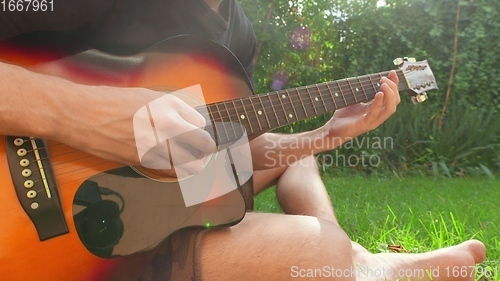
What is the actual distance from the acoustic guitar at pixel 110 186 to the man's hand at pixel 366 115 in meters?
0.46

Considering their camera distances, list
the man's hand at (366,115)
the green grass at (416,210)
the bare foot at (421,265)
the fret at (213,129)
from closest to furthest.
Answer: the fret at (213,129) < the bare foot at (421,265) < the man's hand at (366,115) < the green grass at (416,210)

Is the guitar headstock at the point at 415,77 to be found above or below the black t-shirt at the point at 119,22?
below

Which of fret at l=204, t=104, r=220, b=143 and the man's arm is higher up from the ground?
the man's arm

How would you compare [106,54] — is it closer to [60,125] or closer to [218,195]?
[60,125]

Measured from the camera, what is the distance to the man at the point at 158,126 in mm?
1034

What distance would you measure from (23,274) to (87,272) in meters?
0.13

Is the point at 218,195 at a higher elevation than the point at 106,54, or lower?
lower

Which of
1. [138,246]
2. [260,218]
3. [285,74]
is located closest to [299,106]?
[260,218]

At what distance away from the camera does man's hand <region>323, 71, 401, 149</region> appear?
62.4 inches

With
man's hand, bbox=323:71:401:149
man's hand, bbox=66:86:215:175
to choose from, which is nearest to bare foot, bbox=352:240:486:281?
man's hand, bbox=323:71:401:149

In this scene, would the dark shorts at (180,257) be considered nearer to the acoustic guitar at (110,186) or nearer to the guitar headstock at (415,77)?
the acoustic guitar at (110,186)

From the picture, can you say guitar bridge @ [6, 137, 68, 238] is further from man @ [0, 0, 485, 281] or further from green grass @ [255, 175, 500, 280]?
green grass @ [255, 175, 500, 280]

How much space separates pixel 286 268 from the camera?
117cm

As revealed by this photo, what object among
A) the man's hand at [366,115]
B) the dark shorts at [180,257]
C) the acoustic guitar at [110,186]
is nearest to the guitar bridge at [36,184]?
the acoustic guitar at [110,186]
